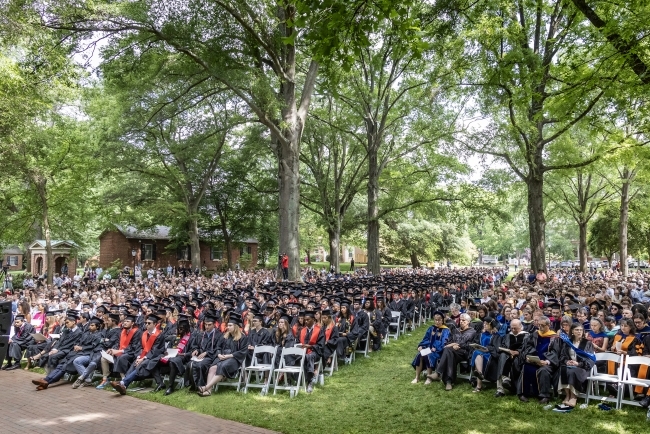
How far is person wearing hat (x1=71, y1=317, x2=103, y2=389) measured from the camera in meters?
9.42

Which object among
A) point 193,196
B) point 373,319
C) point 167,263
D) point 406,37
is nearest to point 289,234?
point 373,319

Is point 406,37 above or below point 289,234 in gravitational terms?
above

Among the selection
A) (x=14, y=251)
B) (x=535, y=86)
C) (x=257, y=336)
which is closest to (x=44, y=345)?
(x=257, y=336)

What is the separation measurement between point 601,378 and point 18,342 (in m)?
12.5

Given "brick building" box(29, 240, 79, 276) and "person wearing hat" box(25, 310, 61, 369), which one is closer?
"person wearing hat" box(25, 310, 61, 369)

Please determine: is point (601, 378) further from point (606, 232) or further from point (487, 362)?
point (606, 232)

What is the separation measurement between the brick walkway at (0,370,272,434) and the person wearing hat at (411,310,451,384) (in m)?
3.50

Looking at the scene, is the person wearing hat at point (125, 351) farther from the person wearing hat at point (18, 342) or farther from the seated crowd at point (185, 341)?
the person wearing hat at point (18, 342)

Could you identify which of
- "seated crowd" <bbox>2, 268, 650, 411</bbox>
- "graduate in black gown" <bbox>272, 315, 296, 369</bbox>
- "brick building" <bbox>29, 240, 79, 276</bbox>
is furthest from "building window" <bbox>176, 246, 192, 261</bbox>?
"graduate in black gown" <bbox>272, 315, 296, 369</bbox>

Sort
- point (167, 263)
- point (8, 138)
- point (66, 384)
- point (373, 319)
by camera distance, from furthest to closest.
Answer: point (167, 263) → point (8, 138) → point (373, 319) → point (66, 384)

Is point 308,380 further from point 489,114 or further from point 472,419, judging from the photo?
point 489,114

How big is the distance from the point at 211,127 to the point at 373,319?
17.9m

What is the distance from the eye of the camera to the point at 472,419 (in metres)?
6.66

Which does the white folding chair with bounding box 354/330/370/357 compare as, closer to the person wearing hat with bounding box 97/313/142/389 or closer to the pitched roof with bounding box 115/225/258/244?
the person wearing hat with bounding box 97/313/142/389
